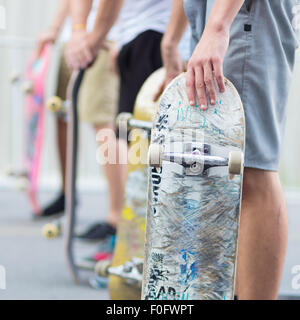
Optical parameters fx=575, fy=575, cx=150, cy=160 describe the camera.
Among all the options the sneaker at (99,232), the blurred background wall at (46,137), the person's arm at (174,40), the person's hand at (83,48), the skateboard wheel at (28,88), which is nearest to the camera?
the person's arm at (174,40)

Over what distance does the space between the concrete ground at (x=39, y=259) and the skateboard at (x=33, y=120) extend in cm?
27

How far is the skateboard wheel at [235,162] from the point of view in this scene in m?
1.35

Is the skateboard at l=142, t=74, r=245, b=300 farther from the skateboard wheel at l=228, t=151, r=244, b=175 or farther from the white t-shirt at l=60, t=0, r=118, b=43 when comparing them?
the white t-shirt at l=60, t=0, r=118, b=43

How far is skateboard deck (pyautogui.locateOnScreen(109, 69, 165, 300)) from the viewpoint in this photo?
2008 mm

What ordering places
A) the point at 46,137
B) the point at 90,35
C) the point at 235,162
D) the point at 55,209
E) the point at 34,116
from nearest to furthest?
the point at 235,162, the point at 90,35, the point at 34,116, the point at 55,209, the point at 46,137

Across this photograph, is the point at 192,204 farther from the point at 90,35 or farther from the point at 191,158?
the point at 90,35

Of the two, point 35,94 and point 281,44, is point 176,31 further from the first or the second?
point 35,94

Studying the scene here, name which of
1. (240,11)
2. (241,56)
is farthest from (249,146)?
(240,11)

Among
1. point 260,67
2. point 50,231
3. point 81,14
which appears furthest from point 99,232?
point 260,67

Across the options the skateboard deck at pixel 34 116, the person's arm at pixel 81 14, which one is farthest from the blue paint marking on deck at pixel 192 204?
the skateboard deck at pixel 34 116

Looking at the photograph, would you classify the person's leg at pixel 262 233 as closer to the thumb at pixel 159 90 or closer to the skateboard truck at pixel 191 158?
the skateboard truck at pixel 191 158

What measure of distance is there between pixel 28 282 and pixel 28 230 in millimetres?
1082

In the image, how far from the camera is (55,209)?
3.75 m

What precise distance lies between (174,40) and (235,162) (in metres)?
0.64
